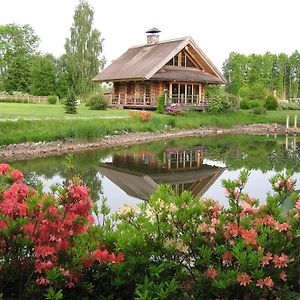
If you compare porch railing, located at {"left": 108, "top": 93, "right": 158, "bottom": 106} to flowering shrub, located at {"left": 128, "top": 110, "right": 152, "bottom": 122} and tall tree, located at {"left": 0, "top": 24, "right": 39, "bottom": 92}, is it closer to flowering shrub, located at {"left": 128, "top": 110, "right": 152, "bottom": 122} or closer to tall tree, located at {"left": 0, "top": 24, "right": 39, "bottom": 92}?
flowering shrub, located at {"left": 128, "top": 110, "right": 152, "bottom": 122}

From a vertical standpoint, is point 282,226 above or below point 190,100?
below

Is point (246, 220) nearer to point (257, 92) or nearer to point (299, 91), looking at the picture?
point (257, 92)

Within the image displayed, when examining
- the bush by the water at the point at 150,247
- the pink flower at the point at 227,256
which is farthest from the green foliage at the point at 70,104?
the pink flower at the point at 227,256

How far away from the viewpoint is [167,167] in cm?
1602

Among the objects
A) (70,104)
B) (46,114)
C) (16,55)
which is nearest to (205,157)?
(46,114)

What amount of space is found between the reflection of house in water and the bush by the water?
7051 mm

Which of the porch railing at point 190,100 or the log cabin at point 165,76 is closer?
the log cabin at point 165,76

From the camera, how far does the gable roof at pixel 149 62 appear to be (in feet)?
106

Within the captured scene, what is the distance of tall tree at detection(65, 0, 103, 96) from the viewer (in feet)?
156

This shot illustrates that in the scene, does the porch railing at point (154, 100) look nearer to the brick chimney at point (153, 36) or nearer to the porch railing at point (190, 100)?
the porch railing at point (190, 100)

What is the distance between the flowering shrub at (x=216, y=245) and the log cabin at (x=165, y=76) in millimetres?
27649

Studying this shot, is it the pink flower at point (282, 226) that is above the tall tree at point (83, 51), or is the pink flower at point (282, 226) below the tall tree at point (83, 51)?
below

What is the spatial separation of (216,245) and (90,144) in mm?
17581

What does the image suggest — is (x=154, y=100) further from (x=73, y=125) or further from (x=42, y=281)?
(x=42, y=281)
